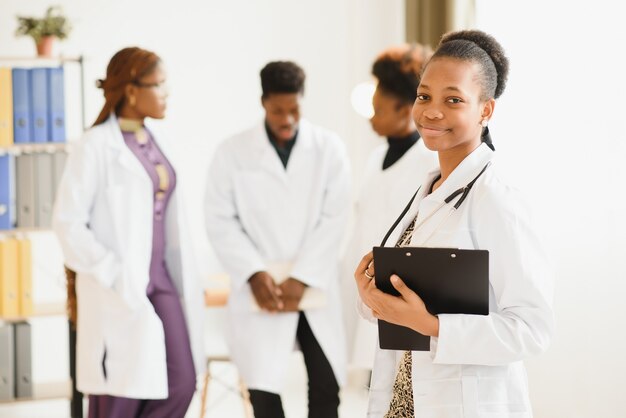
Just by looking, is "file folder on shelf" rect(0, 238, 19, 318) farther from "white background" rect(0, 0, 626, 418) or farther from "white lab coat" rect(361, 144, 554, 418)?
"white lab coat" rect(361, 144, 554, 418)

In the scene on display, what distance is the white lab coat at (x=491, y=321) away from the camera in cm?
144

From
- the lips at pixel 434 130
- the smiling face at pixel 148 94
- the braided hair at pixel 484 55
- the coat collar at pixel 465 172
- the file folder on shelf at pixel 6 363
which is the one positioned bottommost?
the file folder on shelf at pixel 6 363

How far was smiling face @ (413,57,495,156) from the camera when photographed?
1553 millimetres

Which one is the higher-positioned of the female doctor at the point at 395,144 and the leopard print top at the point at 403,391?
the female doctor at the point at 395,144

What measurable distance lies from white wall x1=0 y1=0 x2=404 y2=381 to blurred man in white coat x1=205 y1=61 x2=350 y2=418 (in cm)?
175

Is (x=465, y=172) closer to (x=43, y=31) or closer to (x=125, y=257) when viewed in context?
(x=125, y=257)

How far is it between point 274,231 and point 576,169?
1.09m

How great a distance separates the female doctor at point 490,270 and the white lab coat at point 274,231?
1.34 metres

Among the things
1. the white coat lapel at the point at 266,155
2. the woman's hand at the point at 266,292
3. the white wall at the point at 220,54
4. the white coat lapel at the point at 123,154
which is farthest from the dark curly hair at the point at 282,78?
the white wall at the point at 220,54

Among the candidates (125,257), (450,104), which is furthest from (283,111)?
(450,104)

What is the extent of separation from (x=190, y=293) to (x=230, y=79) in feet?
7.02

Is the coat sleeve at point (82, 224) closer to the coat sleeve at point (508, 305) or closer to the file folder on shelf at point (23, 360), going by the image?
the file folder on shelf at point (23, 360)

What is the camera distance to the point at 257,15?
4.90m

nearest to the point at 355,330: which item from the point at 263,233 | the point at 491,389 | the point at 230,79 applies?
the point at 263,233
